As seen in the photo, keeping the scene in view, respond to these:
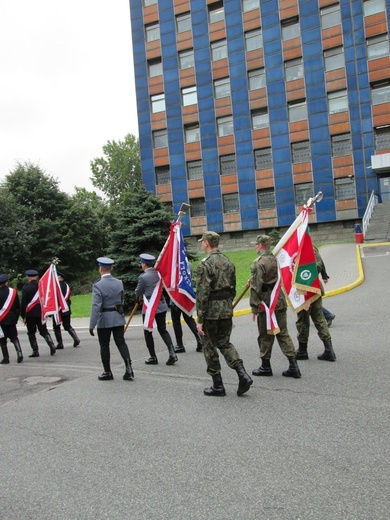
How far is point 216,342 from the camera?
6043mm

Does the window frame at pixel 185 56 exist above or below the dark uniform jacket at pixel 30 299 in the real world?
above

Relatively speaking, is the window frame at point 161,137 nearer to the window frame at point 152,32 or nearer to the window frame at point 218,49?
the window frame at point 218,49

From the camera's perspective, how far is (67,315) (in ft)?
39.1

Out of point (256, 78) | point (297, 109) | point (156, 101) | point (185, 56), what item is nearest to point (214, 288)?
point (297, 109)

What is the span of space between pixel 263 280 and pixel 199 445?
2963mm

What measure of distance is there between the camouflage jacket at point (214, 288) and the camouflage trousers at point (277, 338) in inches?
39.6

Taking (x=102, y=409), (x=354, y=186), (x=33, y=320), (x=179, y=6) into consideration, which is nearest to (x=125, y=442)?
(x=102, y=409)

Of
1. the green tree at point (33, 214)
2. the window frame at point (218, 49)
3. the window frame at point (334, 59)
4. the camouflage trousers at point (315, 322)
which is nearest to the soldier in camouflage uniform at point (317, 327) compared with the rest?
the camouflage trousers at point (315, 322)

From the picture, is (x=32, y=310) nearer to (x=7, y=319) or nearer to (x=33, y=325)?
(x=33, y=325)

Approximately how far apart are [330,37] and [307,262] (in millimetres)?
35983

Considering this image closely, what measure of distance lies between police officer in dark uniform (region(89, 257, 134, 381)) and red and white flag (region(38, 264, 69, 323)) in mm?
3879

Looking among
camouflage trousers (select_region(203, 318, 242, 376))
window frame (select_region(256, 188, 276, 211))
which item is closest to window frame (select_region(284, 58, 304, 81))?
window frame (select_region(256, 188, 276, 211))

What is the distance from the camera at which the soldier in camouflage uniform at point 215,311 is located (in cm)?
593

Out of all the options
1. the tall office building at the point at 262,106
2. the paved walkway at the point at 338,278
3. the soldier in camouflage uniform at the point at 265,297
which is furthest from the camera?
the tall office building at the point at 262,106
